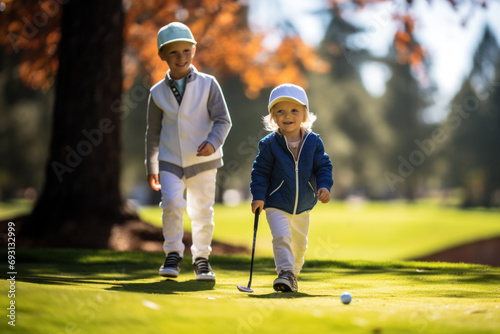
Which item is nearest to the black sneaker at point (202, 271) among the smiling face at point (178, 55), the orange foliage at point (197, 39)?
the smiling face at point (178, 55)

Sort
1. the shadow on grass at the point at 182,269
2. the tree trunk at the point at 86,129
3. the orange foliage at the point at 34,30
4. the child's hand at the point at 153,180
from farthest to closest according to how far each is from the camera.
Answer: the orange foliage at the point at 34,30 < the tree trunk at the point at 86,129 < the child's hand at the point at 153,180 < the shadow on grass at the point at 182,269

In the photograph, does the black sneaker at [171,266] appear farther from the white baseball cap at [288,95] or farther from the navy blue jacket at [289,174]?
the white baseball cap at [288,95]

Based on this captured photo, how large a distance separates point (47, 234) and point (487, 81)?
40.1 m

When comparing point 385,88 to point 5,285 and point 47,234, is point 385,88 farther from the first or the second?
point 5,285

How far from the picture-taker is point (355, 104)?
37719 mm

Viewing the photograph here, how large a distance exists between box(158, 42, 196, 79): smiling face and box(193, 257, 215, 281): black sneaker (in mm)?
1617

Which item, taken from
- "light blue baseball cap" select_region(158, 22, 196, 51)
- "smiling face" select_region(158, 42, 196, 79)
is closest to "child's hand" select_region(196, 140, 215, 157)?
"smiling face" select_region(158, 42, 196, 79)

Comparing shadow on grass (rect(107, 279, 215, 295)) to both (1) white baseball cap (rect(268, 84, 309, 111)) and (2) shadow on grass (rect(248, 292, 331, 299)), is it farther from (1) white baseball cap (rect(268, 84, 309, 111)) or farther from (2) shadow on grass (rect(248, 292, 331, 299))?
(1) white baseball cap (rect(268, 84, 309, 111))

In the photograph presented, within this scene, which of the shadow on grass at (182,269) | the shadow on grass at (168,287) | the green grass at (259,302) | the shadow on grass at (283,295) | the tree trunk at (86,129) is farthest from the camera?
the tree trunk at (86,129)

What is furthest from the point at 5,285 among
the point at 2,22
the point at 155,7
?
the point at 155,7

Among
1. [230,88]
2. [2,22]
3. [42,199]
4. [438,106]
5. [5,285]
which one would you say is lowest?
[5,285]

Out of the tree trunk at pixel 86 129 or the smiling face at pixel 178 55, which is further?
the tree trunk at pixel 86 129

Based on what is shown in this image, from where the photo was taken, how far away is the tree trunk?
9312 millimetres

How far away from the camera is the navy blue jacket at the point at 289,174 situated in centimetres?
482
